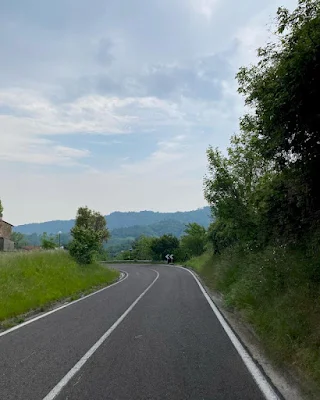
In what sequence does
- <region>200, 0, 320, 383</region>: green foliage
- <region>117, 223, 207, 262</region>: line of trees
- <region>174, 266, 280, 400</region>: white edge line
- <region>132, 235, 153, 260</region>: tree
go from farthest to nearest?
1. <region>132, 235, 153, 260</region>: tree
2. <region>117, 223, 207, 262</region>: line of trees
3. <region>200, 0, 320, 383</region>: green foliage
4. <region>174, 266, 280, 400</region>: white edge line

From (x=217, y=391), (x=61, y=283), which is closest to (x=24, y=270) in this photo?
(x=61, y=283)

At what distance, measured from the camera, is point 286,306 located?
27.6ft

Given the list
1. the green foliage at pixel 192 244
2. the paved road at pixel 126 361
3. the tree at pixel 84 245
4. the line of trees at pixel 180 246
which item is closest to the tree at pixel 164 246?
the line of trees at pixel 180 246

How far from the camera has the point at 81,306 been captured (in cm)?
1468

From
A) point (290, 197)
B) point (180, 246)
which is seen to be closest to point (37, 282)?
point (290, 197)

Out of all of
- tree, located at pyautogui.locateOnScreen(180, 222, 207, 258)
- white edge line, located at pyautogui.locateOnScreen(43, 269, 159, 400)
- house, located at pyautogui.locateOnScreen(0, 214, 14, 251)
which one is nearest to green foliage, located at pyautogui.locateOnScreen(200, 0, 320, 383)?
white edge line, located at pyautogui.locateOnScreen(43, 269, 159, 400)

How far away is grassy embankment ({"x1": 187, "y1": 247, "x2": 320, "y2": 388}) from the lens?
6352 mm

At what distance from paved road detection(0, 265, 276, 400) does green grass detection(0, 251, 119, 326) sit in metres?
2.12

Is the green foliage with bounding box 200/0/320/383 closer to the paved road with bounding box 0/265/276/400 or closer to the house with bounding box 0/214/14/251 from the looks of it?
the paved road with bounding box 0/265/276/400

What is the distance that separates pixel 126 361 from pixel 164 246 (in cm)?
6901

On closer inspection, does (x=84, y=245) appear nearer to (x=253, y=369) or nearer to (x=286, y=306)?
(x=286, y=306)

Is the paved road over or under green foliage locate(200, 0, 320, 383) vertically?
under

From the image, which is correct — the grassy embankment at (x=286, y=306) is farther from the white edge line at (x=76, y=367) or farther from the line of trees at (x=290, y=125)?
the white edge line at (x=76, y=367)

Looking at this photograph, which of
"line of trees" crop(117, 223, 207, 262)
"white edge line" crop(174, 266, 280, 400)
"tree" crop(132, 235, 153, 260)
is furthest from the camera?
"tree" crop(132, 235, 153, 260)
